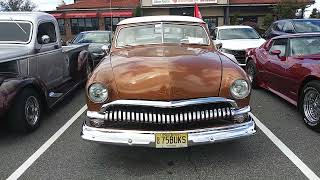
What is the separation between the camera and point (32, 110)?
234 inches

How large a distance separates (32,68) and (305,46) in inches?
190

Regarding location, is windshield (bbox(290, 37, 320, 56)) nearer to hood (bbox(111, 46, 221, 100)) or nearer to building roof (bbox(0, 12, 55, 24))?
hood (bbox(111, 46, 221, 100))

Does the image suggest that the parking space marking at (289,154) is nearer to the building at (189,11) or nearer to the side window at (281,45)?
the side window at (281,45)

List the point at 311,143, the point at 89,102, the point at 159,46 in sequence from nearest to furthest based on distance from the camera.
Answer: the point at 89,102, the point at 311,143, the point at 159,46

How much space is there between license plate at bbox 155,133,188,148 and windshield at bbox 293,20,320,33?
10366mm

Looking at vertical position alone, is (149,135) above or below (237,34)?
below

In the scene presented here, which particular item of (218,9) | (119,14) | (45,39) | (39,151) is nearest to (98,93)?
(39,151)

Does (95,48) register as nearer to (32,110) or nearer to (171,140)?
(32,110)

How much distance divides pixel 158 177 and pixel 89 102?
1.14 m

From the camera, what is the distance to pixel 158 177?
420cm

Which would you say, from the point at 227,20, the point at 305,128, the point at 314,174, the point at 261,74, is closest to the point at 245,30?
the point at 261,74

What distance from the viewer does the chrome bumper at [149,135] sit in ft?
13.1

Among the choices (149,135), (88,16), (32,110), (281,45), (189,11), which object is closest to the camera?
(149,135)

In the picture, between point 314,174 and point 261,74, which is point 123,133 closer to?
point 314,174
